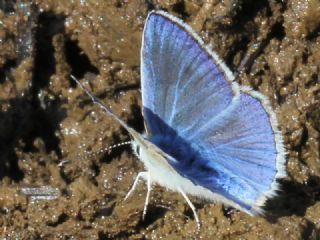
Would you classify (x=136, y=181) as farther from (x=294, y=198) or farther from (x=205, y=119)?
(x=294, y=198)

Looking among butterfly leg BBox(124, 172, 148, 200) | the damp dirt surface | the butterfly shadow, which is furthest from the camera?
the damp dirt surface

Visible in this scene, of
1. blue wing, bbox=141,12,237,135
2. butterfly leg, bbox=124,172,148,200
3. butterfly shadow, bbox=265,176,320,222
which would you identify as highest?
blue wing, bbox=141,12,237,135

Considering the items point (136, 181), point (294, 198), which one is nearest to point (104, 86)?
point (136, 181)

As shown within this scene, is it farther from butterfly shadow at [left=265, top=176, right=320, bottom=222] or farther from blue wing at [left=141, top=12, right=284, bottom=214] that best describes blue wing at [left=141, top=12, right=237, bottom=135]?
butterfly shadow at [left=265, top=176, right=320, bottom=222]

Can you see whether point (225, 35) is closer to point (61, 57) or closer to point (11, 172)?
point (61, 57)

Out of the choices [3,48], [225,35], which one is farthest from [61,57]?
[225,35]

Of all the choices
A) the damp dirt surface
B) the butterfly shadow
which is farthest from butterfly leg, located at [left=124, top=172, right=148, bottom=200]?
the butterfly shadow

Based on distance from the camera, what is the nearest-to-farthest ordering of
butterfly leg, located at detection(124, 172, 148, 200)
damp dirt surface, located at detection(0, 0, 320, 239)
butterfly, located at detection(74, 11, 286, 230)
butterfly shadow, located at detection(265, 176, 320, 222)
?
butterfly, located at detection(74, 11, 286, 230) → butterfly leg, located at detection(124, 172, 148, 200) → butterfly shadow, located at detection(265, 176, 320, 222) → damp dirt surface, located at detection(0, 0, 320, 239)

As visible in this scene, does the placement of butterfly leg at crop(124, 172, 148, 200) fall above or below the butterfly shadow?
above
